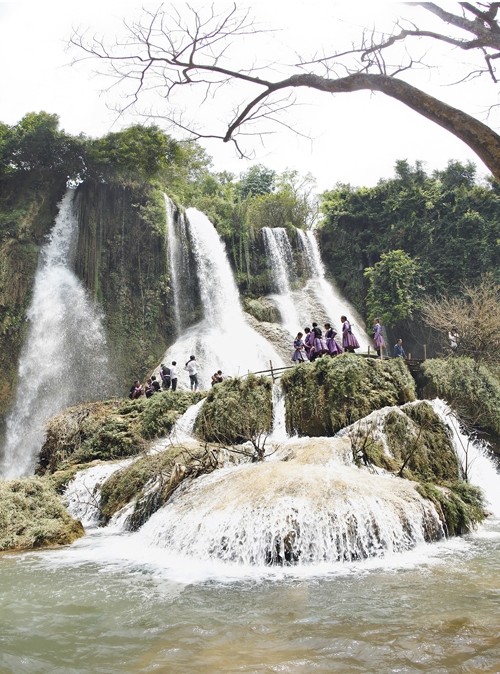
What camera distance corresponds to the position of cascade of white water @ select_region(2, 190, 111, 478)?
2164cm

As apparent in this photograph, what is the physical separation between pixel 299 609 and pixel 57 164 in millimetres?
26086

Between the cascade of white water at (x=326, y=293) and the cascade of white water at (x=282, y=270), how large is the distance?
115 centimetres

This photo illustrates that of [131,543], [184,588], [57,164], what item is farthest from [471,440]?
[57,164]

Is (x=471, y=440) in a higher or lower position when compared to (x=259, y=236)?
lower

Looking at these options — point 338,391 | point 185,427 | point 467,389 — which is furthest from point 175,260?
point 467,389

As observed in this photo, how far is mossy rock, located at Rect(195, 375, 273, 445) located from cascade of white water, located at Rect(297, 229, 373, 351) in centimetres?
1369

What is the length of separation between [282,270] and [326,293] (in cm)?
266

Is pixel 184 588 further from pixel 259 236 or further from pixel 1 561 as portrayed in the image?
pixel 259 236

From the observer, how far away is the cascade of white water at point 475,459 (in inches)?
491

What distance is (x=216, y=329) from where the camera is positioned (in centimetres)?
2589

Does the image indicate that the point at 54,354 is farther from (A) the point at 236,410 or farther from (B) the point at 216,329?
(A) the point at 236,410

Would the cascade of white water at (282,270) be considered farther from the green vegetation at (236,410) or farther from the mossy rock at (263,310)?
the green vegetation at (236,410)

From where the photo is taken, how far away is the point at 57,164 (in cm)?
2666

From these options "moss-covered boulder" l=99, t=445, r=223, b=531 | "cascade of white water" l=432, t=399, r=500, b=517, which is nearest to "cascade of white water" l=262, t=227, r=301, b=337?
"cascade of white water" l=432, t=399, r=500, b=517
